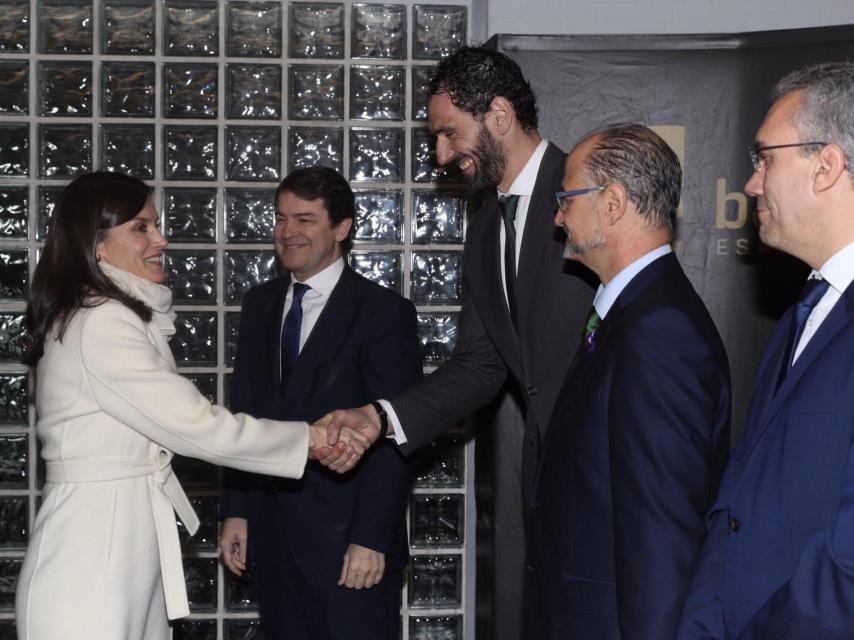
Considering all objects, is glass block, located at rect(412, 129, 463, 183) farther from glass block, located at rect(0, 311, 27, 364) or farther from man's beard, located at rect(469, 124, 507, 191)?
glass block, located at rect(0, 311, 27, 364)

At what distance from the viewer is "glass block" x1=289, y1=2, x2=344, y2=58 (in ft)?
12.8

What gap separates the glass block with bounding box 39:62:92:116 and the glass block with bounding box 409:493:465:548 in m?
1.90

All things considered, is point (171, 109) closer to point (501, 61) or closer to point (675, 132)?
point (501, 61)

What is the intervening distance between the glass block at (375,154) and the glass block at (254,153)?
28cm

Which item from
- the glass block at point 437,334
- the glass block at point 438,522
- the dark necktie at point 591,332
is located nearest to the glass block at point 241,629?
the glass block at point 438,522

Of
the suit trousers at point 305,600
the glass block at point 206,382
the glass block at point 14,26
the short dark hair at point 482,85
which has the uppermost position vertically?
the glass block at point 14,26

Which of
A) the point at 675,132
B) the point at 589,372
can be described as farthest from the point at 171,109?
the point at 589,372

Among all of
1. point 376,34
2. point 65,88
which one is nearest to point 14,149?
point 65,88

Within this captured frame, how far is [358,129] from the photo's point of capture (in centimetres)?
394

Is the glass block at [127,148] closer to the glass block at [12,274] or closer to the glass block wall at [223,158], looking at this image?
the glass block wall at [223,158]

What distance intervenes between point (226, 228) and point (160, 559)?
1.80 meters

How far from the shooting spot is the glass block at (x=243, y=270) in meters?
3.94

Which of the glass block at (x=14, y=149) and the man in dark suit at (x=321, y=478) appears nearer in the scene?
the man in dark suit at (x=321, y=478)

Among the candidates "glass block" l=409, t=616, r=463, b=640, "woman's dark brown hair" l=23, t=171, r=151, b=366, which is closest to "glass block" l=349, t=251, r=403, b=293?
"glass block" l=409, t=616, r=463, b=640
